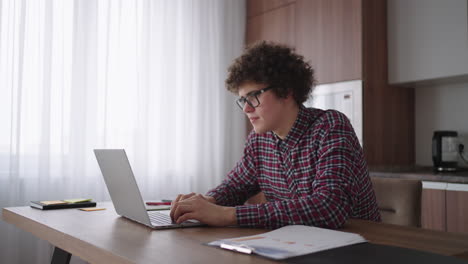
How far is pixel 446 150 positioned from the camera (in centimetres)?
278

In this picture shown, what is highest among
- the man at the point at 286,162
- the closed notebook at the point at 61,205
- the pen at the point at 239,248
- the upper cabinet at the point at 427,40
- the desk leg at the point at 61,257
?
the upper cabinet at the point at 427,40

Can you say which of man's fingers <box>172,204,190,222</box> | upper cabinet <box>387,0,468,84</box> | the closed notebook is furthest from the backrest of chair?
upper cabinet <box>387,0,468,84</box>

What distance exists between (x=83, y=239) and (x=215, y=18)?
3041 mm

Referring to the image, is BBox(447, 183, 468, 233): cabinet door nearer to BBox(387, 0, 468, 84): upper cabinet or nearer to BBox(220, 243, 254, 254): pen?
BBox(387, 0, 468, 84): upper cabinet

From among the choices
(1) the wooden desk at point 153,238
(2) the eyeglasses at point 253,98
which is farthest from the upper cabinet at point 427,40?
(1) the wooden desk at point 153,238

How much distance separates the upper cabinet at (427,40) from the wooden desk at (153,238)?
186 cm

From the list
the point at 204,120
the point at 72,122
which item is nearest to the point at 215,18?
the point at 204,120

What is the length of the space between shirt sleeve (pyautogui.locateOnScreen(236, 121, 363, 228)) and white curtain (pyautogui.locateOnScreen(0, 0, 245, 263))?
6.96ft

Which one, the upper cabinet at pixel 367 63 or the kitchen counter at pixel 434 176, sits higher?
the upper cabinet at pixel 367 63

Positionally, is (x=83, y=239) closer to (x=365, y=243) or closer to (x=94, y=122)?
(x=365, y=243)

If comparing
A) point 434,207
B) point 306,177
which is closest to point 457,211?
point 434,207

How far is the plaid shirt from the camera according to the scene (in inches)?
46.1

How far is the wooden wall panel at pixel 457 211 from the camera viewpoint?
91.5 inches

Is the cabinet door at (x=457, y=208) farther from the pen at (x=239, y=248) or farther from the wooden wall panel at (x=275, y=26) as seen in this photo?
the pen at (x=239, y=248)
